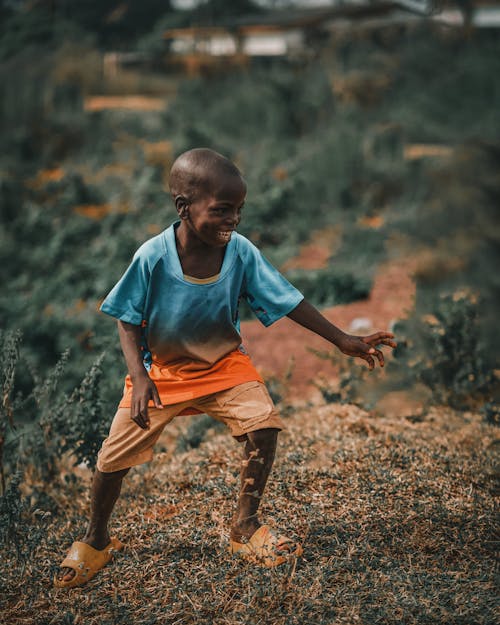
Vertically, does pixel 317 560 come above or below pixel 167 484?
above

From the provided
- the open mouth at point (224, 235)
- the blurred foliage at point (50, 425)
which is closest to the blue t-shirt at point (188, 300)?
the open mouth at point (224, 235)

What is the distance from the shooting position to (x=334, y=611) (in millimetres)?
2562

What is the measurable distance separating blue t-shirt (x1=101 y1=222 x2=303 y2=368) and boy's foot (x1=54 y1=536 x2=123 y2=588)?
27.0 inches

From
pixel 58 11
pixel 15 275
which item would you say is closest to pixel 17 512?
pixel 15 275

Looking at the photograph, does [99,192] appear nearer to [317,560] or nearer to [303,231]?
[303,231]

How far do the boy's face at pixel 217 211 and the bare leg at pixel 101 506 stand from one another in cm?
89

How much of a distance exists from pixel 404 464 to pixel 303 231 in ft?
22.1

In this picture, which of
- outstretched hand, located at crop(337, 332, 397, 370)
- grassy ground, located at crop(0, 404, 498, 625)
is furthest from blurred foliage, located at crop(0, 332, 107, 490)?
outstretched hand, located at crop(337, 332, 397, 370)

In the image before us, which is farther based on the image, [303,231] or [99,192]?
[99,192]

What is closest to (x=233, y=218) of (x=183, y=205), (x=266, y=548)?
(x=183, y=205)

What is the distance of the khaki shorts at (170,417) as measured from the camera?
282 cm

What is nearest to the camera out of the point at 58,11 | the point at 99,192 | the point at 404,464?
the point at 404,464

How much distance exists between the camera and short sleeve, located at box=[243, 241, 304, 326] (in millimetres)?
2926

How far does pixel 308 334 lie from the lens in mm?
6660
